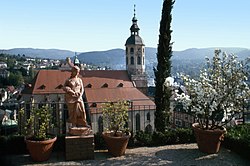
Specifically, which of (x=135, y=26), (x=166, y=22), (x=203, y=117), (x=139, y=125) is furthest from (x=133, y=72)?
(x=203, y=117)

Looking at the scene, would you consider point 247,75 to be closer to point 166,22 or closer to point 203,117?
point 203,117

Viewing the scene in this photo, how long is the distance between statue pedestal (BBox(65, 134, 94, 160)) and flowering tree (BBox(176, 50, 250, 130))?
2878 millimetres

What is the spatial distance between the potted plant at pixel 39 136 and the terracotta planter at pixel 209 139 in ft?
13.7

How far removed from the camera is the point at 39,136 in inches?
279

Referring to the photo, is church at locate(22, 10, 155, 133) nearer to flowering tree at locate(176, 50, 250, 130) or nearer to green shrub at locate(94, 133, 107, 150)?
green shrub at locate(94, 133, 107, 150)

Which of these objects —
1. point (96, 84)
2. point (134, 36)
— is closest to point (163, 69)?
point (96, 84)

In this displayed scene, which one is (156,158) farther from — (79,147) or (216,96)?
(216,96)

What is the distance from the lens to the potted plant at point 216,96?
744cm

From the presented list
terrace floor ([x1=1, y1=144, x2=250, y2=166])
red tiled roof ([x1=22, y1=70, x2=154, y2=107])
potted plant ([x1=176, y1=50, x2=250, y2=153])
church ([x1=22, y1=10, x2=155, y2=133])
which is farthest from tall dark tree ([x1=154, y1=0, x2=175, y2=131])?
red tiled roof ([x1=22, y1=70, x2=154, y2=107])

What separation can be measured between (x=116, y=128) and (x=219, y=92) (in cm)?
312

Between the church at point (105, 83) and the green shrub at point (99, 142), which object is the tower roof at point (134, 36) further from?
the green shrub at point (99, 142)

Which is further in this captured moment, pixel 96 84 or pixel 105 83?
pixel 105 83

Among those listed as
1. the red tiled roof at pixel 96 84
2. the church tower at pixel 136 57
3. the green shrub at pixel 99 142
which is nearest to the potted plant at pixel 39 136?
the green shrub at pixel 99 142

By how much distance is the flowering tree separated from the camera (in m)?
7.43
